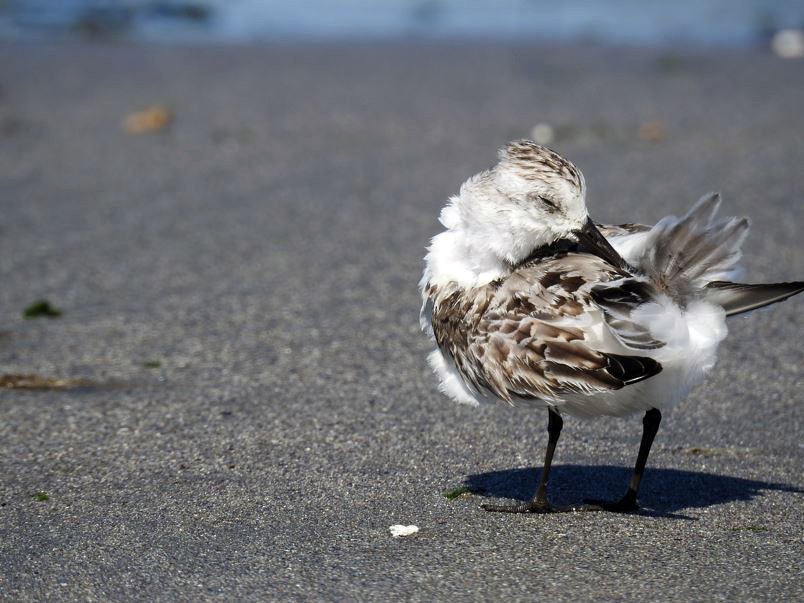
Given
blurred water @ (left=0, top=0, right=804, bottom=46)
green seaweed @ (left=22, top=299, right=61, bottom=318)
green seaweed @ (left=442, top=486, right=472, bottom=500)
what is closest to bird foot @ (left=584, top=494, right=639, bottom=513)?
green seaweed @ (left=442, top=486, right=472, bottom=500)

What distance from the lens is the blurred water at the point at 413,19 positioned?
17.2m

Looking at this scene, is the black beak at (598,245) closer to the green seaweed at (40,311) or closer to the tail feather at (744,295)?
the tail feather at (744,295)

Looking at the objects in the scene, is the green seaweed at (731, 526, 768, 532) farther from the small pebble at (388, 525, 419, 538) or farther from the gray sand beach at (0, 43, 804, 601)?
the small pebble at (388, 525, 419, 538)

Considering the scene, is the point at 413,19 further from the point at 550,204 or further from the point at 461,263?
the point at 550,204

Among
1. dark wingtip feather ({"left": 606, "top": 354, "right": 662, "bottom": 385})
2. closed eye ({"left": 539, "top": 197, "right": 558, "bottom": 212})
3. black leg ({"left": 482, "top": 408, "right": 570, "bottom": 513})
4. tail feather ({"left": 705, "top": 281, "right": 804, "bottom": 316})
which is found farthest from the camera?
black leg ({"left": 482, "top": 408, "right": 570, "bottom": 513})

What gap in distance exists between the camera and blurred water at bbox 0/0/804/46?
1725 cm

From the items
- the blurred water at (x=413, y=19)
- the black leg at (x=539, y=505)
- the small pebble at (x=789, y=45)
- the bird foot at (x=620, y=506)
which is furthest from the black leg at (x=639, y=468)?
the blurred water at (x=413, y=19)

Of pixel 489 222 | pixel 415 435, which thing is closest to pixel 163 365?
pixel 415 435

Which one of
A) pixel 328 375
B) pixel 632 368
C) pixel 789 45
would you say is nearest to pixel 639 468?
pixel 632 368

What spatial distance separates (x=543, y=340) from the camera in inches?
150

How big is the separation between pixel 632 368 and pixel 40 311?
4047 millimetres

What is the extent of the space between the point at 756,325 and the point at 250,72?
9033mm

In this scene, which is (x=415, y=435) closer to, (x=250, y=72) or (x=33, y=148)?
(x=33, y=148)

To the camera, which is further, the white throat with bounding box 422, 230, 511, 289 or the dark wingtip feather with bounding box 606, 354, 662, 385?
the white throat with bounding box 422, 230, 511, 289
